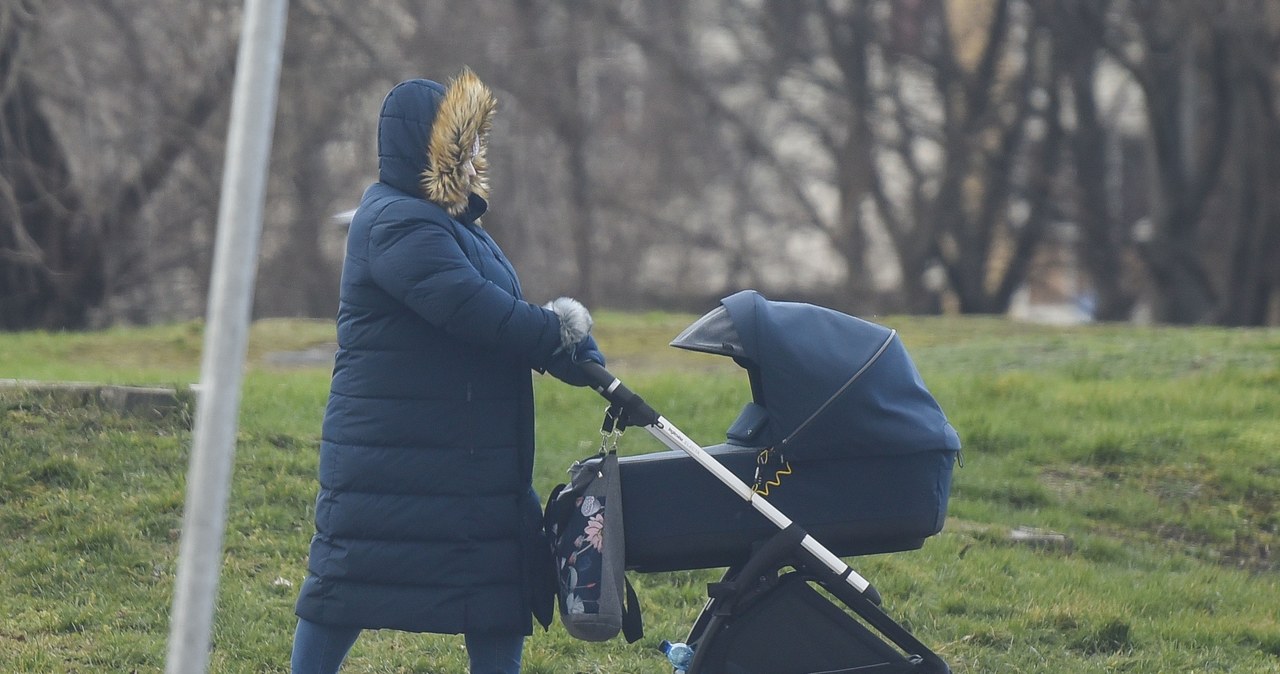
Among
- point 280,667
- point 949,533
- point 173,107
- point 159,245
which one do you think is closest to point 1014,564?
point 949,533

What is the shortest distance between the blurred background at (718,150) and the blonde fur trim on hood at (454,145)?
10004 mm

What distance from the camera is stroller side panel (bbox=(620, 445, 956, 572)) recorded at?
3.84 meters

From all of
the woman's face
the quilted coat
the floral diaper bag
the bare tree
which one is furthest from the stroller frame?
the bare tree

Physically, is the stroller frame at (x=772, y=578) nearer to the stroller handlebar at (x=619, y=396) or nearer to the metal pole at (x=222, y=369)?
the stroller handlebar at (x=619, y=396)

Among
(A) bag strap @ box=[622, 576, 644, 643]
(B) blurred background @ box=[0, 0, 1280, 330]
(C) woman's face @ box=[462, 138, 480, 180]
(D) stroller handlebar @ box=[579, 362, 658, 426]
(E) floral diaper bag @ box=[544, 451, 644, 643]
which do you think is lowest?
(A) bag strap @ box=[622, 576, 644, 643]

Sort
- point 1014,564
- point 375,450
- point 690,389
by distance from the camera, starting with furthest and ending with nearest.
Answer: point 690,389, point 1014,564, point 375,450

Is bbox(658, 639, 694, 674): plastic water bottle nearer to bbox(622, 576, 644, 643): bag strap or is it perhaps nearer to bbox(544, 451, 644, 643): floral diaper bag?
bbox(622, 576, 644, 643): bag strap

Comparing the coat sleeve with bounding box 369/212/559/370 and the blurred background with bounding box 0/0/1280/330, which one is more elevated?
the blurred background with bounding box 0/0/1280/330

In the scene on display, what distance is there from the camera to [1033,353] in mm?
10406

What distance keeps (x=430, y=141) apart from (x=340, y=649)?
1.26 metres

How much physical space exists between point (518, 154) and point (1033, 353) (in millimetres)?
12192

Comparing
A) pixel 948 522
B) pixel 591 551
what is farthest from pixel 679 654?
pixel 948 522

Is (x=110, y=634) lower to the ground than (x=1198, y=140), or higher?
lower

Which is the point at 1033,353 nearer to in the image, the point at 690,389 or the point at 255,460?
the point at 690,389
